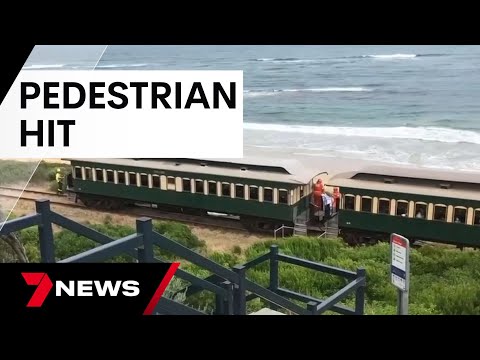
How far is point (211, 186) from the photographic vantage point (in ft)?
40.2

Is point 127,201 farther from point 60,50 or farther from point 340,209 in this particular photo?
point 60,50

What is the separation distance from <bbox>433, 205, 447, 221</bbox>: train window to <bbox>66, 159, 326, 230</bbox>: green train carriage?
8.20 ft

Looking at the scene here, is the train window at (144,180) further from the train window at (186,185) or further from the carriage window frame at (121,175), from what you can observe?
the train window at (186,185)

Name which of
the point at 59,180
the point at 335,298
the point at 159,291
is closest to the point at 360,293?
the point at 335,298

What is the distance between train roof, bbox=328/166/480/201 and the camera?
412 inches

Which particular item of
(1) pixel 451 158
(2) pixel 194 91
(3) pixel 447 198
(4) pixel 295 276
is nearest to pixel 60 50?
(2) pixel 194 91

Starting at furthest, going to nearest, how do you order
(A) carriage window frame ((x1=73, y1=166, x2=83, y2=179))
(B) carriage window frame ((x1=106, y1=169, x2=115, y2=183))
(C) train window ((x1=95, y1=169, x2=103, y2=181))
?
(A) carriage window frame ((x1=73, y1=166, x2=83, y2=179)) < (C) train window ((x1=95, y1=169, x2=103, y2=181)) < (B) carriage window frame ((x1=106, y1=169, x2=115, y2=183))

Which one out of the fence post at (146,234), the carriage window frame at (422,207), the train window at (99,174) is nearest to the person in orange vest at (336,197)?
the carriage window frame at (422,207)

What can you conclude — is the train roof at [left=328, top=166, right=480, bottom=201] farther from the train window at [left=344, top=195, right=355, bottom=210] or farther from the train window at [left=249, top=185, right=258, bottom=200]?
the train window at [left=249, top=185, right=258, bottom=200]

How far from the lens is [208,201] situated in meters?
12.3

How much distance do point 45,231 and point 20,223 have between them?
0.73 ft

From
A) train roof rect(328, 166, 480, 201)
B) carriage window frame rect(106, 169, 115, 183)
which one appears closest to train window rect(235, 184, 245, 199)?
train roof rect(328, 166, 480, 201)

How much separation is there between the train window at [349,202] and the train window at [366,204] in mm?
195

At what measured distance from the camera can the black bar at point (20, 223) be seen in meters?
4.46
